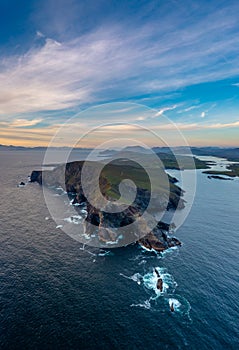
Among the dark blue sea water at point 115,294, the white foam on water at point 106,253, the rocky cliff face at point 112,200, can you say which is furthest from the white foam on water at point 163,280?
the white foam on water at point 106,253

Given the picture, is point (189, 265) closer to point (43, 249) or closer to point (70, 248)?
point (70, 248)

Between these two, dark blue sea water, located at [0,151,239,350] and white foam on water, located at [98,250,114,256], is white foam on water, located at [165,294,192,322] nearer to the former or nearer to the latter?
dark blue sea water, located at [0,151,239,350]

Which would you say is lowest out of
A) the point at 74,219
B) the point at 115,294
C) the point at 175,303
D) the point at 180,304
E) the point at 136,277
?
the point at 180,304

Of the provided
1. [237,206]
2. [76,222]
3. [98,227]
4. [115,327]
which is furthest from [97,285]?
[237,206]

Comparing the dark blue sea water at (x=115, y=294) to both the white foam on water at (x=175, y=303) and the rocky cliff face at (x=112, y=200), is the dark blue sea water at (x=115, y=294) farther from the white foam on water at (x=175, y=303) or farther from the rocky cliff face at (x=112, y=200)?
the rocky cliff face at (x=112, y=200)

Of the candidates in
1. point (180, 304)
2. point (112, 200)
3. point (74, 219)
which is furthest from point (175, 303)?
point (74, 219)

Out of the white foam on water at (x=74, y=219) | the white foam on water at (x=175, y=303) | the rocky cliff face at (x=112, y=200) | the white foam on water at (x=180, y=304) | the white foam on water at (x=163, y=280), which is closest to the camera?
the white foam on water at (x=180, y=304)

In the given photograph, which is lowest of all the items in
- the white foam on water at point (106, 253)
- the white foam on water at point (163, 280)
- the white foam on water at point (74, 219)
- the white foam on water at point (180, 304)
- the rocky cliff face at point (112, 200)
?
the white foam on water at point (180, 304)

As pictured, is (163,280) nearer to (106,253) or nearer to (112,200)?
(106,253)

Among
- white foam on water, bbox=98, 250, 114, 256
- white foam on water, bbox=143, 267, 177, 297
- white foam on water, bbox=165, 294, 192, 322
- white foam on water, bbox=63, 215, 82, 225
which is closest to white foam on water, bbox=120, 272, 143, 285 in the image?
white foam on water, bbox=143, 267, 177, 297
